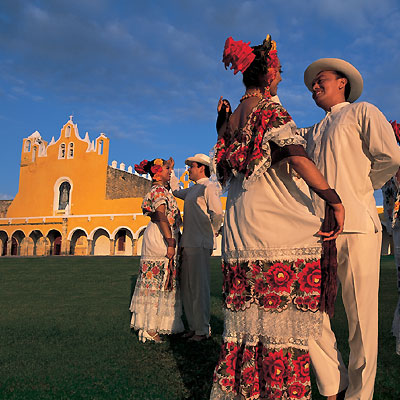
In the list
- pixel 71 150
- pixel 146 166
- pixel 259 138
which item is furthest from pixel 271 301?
pixel 71 150

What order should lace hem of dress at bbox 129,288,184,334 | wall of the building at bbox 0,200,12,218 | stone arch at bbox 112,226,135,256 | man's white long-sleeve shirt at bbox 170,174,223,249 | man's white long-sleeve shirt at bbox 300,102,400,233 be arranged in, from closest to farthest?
man's white long-sleeve shirt at bbox 300,102,400,233
lace hem of dress at bbox 129,288,184,334
man's white long-sleeve shirt at bbox 170,174,223,249
stone arch at bbox 112,226,135,256
wall of the building at bbox 0,200,12,218

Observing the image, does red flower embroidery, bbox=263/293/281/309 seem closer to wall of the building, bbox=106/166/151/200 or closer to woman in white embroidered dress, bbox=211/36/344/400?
woman in white embroidered dress, bbox=211/36/344/400

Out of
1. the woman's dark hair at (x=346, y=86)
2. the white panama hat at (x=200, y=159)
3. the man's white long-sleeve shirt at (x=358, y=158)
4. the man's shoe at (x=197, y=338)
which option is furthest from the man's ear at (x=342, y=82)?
the man's shoe at (x=197, y=338)

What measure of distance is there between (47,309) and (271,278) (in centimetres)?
472

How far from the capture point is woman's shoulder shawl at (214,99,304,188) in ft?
6.11

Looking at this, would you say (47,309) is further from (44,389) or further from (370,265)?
(370,265)

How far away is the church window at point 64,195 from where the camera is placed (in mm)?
32381

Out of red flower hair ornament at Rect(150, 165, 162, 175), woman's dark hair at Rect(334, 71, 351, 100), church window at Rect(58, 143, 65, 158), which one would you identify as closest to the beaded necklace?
woman's dark hair at Rect(334, 71, 351, 100)

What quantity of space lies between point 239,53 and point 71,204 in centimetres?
3155

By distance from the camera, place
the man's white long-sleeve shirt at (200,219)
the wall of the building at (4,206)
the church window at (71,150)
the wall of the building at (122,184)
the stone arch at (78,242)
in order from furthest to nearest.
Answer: the wall of the building at (4,206) < the church window at (71,150) < the wall of the building at (122,184) < the stone arch at (78,242) < the man's white long-sleeve shirt at (200,219)

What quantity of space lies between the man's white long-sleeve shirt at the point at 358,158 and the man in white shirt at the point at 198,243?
179 centimetres

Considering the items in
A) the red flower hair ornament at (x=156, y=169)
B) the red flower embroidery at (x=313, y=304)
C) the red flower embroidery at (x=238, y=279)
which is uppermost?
the red flower hair ornament at (x=156, y=169)

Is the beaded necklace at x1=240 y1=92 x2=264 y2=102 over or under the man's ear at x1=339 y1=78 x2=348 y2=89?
under

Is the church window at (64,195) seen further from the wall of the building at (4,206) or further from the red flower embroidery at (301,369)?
the red flower embroidery at (301,369)
